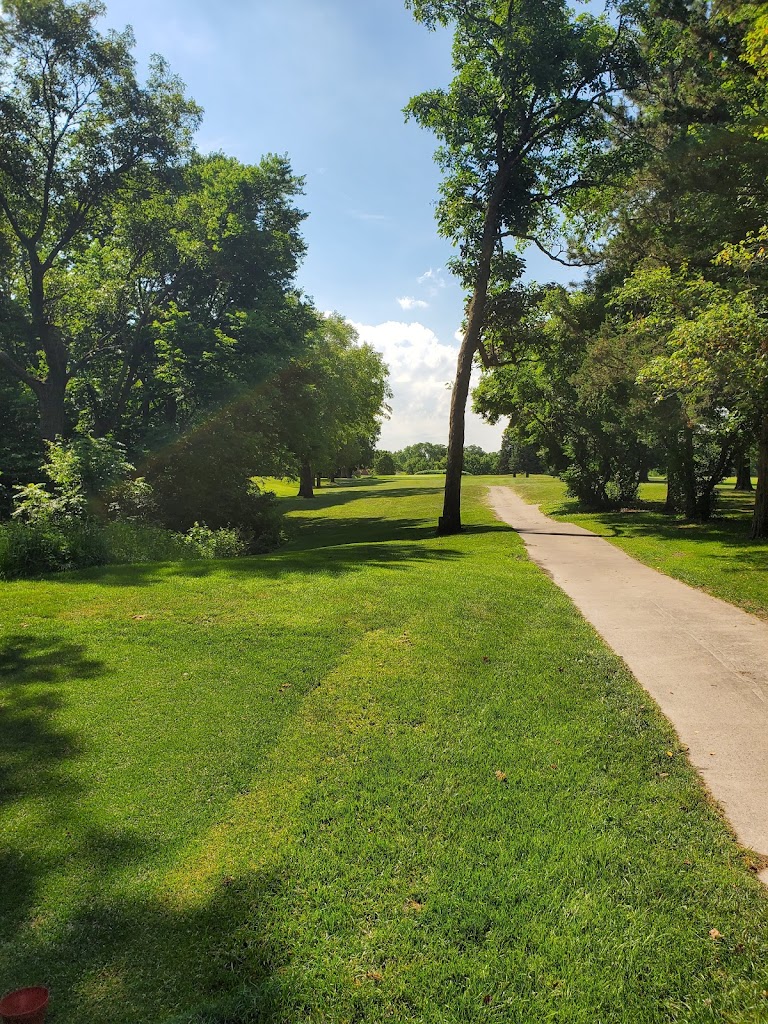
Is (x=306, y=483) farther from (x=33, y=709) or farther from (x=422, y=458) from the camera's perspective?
(x=422, y=458)

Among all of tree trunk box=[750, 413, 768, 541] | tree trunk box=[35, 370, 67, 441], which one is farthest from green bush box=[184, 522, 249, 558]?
tree trunk box=[750, 413, 768, 541]

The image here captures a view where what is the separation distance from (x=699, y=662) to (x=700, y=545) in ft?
28.4

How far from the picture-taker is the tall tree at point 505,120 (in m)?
14.8

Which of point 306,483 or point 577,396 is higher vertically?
point 577,396

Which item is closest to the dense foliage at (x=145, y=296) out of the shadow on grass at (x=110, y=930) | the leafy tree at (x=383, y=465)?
the shadow on grass at (x=110, y=930)

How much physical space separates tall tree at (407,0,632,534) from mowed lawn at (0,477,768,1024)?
12093mm

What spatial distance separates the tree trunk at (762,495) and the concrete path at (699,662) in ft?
15.0

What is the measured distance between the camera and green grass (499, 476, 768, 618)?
8797 mm

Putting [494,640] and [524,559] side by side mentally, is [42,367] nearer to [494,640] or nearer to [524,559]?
[524,559]

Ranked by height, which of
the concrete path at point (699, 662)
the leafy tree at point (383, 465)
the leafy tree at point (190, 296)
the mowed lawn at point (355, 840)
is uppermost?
the leafy tree at point (190, 296)

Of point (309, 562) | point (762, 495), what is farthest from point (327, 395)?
point (762, 495)

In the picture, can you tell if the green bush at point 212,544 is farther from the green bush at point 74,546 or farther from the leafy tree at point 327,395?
the leafy tree at point 327,395

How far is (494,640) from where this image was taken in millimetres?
6152

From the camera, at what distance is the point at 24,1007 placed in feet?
5.82
